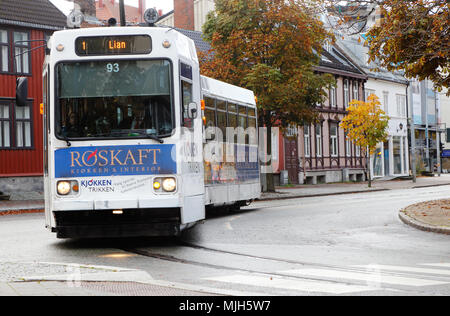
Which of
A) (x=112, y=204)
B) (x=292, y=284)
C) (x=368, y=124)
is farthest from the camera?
(x=368, y=124)

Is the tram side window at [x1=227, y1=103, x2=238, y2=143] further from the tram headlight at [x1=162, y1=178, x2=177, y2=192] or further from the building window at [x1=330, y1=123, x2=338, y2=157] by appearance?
the building window at [x1=330, y1=123, x2=338, y2=157]

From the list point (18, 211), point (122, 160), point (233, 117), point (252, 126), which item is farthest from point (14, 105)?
point (122, 160)

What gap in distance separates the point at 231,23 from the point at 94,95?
2068cm

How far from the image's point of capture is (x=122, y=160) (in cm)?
1105

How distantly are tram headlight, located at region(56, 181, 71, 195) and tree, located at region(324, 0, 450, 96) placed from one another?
21.7ft

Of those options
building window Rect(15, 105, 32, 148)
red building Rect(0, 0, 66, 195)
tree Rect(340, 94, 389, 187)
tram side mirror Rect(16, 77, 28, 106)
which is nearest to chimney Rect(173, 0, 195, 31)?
tree Rect(340, 94, 389, 187)

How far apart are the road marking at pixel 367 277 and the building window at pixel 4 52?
2587 centimetres

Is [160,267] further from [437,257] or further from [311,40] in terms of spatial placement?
[311,40]

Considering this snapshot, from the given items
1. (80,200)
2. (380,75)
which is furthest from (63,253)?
(380,75)

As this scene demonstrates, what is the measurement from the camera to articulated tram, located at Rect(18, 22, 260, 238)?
36.1 feet

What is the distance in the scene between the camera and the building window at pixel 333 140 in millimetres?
50938

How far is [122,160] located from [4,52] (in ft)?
74.6

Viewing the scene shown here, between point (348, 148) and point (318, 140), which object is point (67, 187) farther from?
point (348, 148)

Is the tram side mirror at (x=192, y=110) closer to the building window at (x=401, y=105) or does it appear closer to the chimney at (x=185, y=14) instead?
the chimney at (x=185, y=14)
